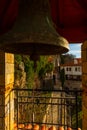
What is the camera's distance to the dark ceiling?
2.31m

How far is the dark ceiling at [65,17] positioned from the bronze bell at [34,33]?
0.48 metres

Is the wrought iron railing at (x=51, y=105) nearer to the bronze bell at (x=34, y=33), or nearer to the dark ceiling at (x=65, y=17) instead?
the dark ceiling at (x=65, y=17)

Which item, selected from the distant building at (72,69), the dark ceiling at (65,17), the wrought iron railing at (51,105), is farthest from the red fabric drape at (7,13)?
the distant building at (72,69)

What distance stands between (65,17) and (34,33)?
0.97 m

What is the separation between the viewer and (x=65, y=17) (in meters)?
2.47

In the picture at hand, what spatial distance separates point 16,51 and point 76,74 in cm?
4202

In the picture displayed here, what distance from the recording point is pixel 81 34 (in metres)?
2.37

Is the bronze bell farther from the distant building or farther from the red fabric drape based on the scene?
the distant building

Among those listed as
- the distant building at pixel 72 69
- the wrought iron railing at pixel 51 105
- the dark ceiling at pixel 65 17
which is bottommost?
the wrought iron railing at pixel 51 105

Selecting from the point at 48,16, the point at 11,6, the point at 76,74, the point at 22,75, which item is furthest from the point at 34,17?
the point at 76,74

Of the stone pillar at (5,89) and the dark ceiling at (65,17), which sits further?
the stone pillar at (5,89)

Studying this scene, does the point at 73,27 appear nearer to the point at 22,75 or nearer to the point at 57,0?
the point at 57,0

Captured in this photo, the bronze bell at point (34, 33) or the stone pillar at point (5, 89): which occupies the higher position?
the bronze bell at point (34, 33)

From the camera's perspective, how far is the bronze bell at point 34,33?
152 centimetres
